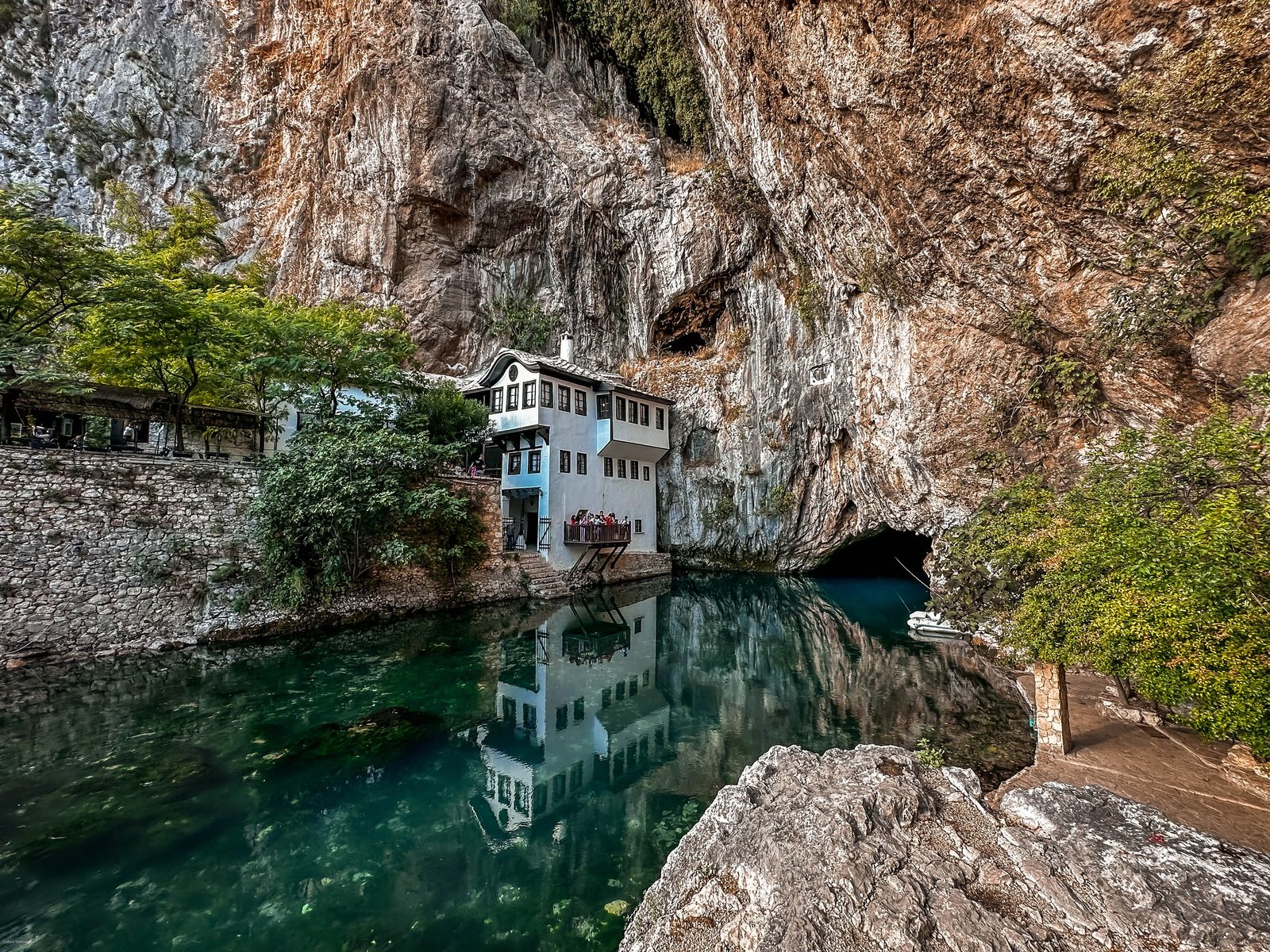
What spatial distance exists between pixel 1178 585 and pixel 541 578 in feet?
54.7

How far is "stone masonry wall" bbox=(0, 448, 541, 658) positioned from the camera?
391 inches

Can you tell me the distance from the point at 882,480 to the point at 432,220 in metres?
24.4

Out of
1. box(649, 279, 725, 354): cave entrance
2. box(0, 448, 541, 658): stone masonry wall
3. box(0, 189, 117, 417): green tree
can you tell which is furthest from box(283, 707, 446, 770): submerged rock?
box(649, 279, 725, 354): cave entrance

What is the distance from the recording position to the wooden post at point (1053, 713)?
17.9ft

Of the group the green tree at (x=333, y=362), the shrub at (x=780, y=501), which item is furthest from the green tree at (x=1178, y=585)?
the green tree at (x=333, y=362)

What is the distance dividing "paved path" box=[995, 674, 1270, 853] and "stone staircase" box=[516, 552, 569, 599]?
14785 mm

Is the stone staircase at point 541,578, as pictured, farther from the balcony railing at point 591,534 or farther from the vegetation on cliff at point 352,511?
the vegetation on cliff at point 352,511

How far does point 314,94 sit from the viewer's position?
2584 centimetres

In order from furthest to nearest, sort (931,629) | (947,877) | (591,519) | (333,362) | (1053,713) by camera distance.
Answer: (591,519) < (333,362) < (931,629) < (1053,713) < (947,877)

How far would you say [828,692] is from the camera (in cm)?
949

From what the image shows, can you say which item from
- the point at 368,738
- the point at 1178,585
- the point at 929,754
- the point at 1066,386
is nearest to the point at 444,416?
the point at 368,738

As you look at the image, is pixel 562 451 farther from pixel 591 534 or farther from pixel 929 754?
pixel 929 754

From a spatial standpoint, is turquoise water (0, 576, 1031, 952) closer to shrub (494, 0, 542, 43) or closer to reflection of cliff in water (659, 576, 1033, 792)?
reflection of cliff in water (659, 576, 1033, 792)

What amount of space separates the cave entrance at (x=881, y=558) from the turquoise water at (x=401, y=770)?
14725mm
